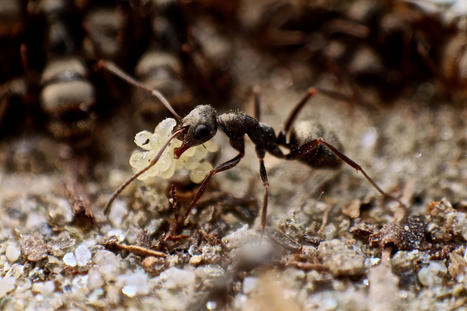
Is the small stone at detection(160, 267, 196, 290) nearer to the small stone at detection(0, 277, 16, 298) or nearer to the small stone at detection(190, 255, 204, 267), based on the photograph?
the small stone at detection(190, 255, 204, 267)

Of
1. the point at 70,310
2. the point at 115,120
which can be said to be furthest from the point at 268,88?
the point at 70,310

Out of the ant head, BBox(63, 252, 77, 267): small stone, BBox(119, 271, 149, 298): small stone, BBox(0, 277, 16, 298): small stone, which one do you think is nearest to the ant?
the ant head

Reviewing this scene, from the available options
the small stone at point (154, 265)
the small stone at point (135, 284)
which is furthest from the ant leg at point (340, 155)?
the small stone at point (135, 284)

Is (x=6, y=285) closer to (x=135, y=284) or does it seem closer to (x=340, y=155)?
(x=135, y=284)

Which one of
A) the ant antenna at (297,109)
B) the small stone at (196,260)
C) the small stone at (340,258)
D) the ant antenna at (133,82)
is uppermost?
the ant antenna at (133,82)

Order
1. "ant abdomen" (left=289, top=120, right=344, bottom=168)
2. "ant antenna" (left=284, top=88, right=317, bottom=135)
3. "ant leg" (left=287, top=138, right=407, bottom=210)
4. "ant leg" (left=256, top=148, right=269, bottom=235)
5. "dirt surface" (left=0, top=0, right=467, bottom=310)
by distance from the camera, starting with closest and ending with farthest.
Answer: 1. "dirt surface" (left=0, top=0, right=467, bottom=310)
2. "ant leg" (left=256, top=148, right=269, bottom=235)
3. "ant leg" (left=287, top=138, right=407, bottom=210)
4. "ant abdomen" (left=289, top=120, right=344, bottom=168)
5. "ant antenna" (left=284, top=88, right=317, bottom=135)

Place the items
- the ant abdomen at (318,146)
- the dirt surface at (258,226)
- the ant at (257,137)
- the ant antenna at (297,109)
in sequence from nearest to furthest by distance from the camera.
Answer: the dirt surface at (258,226), the ant at (257,137), the ant abdomen at (318,146), the ant antenna at (297,109)

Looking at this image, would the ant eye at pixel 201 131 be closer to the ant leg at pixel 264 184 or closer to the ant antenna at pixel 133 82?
the ant antenna at pixel 133 82
